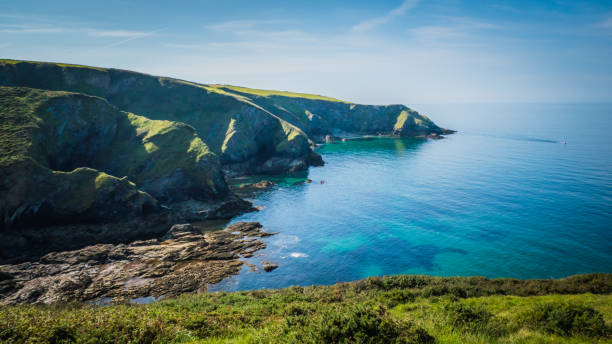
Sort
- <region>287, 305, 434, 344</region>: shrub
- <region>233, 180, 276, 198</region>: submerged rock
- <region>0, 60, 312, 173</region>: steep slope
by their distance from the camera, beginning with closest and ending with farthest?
<region>287, 305, 434, 344</region>: shrub
<region>233, 180, 276, 198</region>: submerged rock
<region>0, 60, 312, 173</region>: steep slope

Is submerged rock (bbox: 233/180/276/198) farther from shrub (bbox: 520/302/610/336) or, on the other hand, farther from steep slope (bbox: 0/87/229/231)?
shrub (bbox: 520/302/610/336)

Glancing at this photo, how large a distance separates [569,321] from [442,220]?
46253 mm

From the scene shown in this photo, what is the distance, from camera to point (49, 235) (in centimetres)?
4675

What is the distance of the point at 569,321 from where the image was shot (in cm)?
1573

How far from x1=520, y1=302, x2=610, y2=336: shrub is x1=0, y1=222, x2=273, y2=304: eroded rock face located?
120 ft

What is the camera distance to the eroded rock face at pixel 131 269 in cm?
3666

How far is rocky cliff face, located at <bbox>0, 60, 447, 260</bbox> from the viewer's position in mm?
48969

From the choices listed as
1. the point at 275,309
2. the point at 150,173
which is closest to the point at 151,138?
the point at 150,173

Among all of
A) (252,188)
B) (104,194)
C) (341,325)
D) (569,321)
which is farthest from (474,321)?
(252,188)

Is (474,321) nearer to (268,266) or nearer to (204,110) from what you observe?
(268,266)

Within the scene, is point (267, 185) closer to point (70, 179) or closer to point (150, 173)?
point (150, 173)

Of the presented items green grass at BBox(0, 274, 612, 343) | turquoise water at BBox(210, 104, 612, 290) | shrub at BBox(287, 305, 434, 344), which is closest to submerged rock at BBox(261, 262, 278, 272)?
turquoise water at BBox(210, 104, 612, 290)

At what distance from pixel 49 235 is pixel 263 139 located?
79715 millimetres

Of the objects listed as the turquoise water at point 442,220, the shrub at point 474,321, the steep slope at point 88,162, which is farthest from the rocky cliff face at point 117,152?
the shrub at point 474,321
